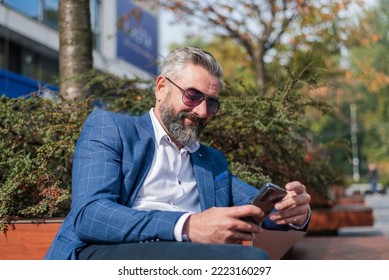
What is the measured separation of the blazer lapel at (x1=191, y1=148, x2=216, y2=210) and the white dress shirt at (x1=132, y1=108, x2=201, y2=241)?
3cm

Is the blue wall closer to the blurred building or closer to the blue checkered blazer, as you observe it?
the blurred building

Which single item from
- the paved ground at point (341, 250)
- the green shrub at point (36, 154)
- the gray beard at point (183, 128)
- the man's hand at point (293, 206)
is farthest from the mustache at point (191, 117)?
the paved ground at point (341, 250)

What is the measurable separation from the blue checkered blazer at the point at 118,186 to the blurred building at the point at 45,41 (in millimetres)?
7955

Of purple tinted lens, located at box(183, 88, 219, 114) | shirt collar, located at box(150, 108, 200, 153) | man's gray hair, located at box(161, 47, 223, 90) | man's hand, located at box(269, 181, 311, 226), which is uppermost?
man's gray hair, located at box(161, 47, 223, 90)

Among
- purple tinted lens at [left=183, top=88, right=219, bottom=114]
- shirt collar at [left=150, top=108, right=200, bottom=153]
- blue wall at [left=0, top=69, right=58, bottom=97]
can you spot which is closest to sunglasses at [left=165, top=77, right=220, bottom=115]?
purple tinted lens at [left=183, top=88, right=219, bottom=114]

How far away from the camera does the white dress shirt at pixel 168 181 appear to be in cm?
246

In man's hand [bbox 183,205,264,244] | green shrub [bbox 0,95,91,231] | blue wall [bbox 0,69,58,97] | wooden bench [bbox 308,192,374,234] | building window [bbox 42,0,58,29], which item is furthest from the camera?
building window [bbox 42,0,58,29]

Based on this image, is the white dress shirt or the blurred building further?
the blurred building

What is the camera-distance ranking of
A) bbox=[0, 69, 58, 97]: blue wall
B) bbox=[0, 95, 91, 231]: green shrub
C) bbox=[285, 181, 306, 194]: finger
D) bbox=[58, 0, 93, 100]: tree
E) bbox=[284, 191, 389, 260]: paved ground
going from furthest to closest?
bbox=[0, 69, 58, 97]: blue wall < bbox=[58, 0, 93, 100]: tree < bbox=[284, 191, 389, 260]: paved ground < bbox=[0, 95, 91, 231]: green shrub < bbox=[285, 181, 306, 194]: finger

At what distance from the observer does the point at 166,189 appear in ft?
8.23

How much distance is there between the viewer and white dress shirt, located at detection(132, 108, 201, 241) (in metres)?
2.46

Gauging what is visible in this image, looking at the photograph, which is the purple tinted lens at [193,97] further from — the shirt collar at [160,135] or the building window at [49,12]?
the building window at [49,12]

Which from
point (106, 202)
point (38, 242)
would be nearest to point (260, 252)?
point (106, 202)

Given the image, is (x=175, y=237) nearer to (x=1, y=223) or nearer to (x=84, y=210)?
(x=84, y=210)
